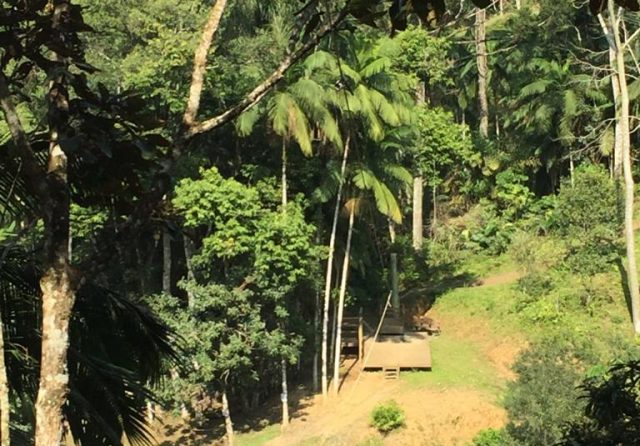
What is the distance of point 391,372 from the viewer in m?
19.2

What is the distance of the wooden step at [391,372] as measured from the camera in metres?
18.9

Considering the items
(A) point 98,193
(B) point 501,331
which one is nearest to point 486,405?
(B) point 501,331

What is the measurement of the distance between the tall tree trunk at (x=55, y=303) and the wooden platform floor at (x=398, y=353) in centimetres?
1726

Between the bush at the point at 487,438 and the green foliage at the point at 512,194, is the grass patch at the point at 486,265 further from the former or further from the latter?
the bush at the point at 487,438

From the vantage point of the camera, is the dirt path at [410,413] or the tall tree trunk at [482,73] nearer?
the dirt path at [410,413]

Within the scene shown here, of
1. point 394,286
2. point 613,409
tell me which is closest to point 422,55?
point 394,286

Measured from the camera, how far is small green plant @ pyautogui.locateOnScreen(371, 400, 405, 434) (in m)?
16.6

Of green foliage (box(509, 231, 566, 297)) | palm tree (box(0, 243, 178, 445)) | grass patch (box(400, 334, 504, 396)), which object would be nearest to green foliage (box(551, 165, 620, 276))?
green foliage (box(509, 231, 566, 297))

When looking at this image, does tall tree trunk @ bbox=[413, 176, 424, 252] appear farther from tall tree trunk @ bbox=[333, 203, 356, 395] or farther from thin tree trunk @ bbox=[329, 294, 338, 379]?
tall tree trunk @ bbox=[333, 203, 356, 395]

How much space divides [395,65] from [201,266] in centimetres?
967

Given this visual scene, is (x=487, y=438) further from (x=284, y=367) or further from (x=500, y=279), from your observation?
(x=500, y=279)

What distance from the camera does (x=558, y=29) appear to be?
26203 millimetres

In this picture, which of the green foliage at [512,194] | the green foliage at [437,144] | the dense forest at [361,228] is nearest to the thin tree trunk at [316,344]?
the dense forest at [361,228]

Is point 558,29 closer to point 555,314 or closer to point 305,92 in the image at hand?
point 555,314
